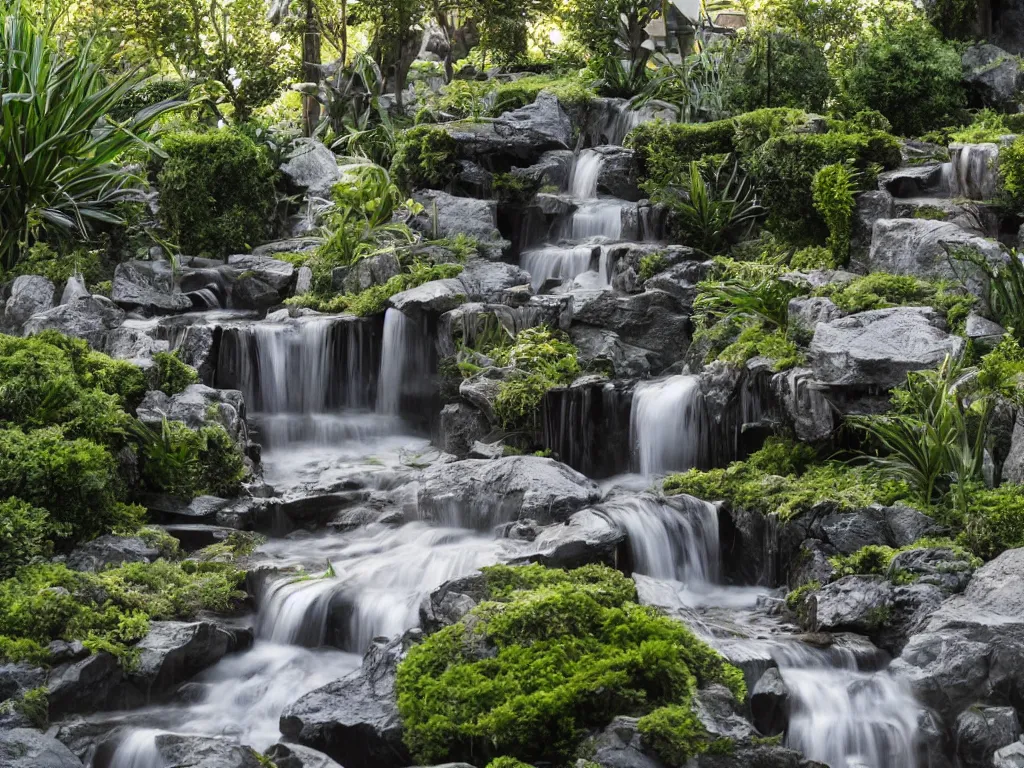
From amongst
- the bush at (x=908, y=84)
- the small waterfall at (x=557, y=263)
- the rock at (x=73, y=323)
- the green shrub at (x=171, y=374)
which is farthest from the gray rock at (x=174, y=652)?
the bush at (x=908, y=84)

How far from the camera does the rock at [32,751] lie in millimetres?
5930

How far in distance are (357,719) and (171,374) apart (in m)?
5.79

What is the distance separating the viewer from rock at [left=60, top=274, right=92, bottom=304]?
512 inches

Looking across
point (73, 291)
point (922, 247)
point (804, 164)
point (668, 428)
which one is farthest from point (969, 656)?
point (73, 291)

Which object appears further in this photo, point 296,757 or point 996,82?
point 996,82

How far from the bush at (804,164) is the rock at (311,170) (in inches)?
261

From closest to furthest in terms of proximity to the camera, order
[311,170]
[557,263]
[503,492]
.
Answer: [503,492] < [557,263] < [311,170]

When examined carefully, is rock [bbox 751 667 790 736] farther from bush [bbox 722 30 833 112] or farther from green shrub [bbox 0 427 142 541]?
bush [bbox 722 30 833 112]

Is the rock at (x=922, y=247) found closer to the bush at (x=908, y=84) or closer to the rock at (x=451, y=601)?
the bush at (x=908, y=84)

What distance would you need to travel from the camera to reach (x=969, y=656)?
6.70 metres

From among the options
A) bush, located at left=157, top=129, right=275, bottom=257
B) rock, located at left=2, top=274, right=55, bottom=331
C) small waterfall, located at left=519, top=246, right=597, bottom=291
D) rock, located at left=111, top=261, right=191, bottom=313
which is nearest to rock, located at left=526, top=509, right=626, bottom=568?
small waterfall, located at left=519, top=246, right=597, bottom=291

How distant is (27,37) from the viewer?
38.8 feet

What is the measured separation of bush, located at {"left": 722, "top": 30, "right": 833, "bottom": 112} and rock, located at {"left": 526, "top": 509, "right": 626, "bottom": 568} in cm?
1020

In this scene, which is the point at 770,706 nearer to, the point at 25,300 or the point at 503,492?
the point at 503,492
